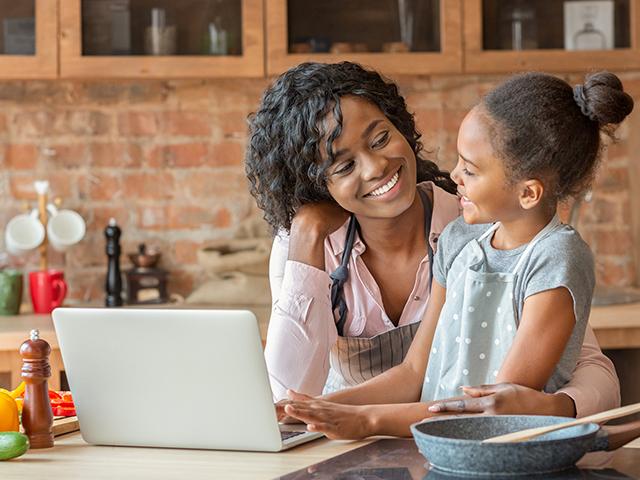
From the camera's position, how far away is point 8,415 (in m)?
1.59

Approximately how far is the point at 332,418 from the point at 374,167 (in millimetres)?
644

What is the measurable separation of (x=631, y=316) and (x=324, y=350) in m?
1.21

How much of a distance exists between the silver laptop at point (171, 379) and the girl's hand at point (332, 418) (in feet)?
0.14

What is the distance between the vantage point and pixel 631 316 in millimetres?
3018

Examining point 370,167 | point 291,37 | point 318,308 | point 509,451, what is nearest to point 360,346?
point 318,308

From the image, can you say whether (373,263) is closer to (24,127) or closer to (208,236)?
(208,236)

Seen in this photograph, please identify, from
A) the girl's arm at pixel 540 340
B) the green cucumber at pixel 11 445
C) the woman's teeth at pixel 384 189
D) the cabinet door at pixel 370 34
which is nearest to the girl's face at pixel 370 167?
the woman's teeth at pixel 384 189

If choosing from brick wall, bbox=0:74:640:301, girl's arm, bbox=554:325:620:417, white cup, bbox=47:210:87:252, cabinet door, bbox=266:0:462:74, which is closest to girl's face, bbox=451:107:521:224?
girl's arm, bbox=554:325:620:417

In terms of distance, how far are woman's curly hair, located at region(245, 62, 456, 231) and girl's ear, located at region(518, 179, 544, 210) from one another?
0.45 m

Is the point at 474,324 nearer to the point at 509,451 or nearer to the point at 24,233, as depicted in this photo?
the point at 509,451

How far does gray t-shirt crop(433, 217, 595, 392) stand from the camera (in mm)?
1646

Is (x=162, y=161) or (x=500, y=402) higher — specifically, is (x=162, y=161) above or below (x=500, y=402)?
above

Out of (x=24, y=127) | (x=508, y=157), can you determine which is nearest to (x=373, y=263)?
(x=508, y=157)

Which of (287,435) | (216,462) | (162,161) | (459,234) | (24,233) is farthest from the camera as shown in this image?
(162,161)
